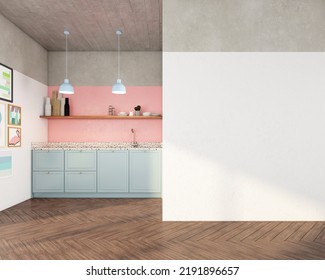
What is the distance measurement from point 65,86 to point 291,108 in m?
3.50

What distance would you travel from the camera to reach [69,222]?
11.9ft

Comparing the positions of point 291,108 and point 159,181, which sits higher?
point 291,108

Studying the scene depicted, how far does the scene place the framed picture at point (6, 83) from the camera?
14.0ft

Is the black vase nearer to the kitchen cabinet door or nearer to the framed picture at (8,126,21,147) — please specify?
the framed picture at (8,126,21,147)

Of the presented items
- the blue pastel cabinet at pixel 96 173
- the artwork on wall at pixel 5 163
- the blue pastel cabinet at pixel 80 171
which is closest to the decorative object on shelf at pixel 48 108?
the blue pastel cabinet at pixel 96 173

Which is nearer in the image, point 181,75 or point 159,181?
point 181,75

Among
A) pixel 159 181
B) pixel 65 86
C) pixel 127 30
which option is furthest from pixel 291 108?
pixel 65 86

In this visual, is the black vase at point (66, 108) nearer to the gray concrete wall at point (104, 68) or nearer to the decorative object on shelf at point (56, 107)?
the decorative object on shelf at point (56, 107)

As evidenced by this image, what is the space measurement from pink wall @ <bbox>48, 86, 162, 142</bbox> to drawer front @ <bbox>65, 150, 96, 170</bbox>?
68 centimetres

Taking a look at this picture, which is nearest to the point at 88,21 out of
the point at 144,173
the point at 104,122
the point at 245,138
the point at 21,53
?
the point at 21,53

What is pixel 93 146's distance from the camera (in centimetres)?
535

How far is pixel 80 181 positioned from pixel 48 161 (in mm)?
697
